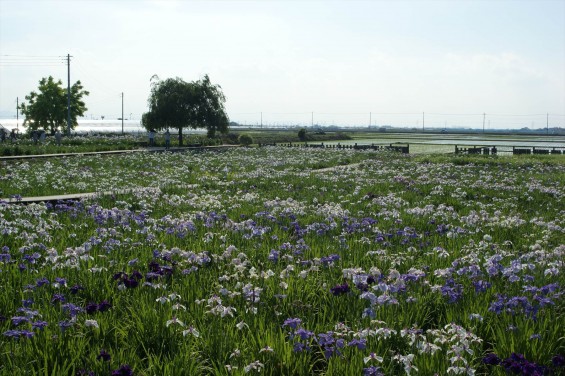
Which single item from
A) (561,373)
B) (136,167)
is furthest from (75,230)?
(136,167)

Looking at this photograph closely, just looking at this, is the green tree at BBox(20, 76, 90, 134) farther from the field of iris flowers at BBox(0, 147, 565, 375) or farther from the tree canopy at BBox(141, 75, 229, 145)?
the field of iris flowers at BBox(0, 147, 565, 375)

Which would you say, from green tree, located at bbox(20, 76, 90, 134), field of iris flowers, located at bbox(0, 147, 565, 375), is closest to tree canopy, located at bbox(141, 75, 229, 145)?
green tree, located at bbox(20, 76, 90, 134)

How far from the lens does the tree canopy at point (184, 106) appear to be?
48062mm

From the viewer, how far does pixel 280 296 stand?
568cm

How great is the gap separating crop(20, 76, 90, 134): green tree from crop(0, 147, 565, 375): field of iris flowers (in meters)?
62.4

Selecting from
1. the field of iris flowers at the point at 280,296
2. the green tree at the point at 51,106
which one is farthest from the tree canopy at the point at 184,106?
the field of iris flowers at the point at 280,296

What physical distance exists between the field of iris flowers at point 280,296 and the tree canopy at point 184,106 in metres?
37.8

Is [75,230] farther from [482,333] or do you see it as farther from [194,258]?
[482,333]

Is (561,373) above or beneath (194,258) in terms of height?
beneath

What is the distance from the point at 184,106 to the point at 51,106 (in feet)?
92.3

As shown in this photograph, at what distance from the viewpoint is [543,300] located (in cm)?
510

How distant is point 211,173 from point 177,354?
19327 millimetres

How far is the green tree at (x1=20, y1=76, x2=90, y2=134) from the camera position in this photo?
67000 mm

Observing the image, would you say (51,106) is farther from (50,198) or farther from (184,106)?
(50,198)
